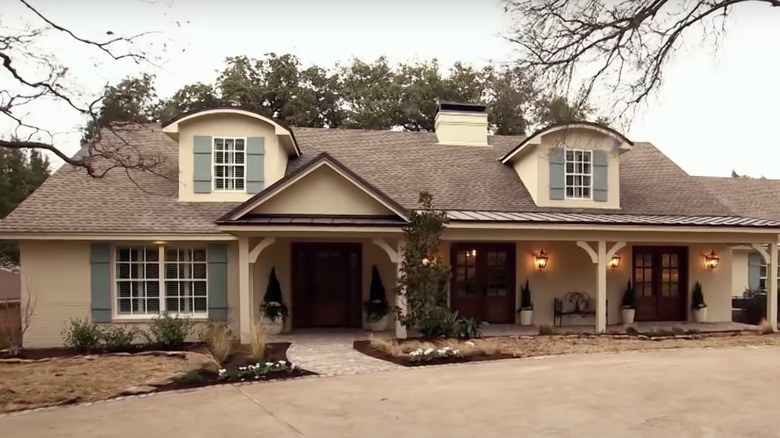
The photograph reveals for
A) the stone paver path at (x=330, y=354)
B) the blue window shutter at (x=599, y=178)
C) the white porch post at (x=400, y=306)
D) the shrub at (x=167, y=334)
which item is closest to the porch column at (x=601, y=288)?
the blue window shutter at (x=599, y=178)

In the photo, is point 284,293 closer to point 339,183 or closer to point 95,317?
point 339,183

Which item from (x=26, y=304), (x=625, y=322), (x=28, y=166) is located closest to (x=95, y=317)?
(x=26, y=304)

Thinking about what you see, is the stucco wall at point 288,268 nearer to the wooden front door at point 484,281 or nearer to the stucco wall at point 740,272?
the wooden front door at point 484,281

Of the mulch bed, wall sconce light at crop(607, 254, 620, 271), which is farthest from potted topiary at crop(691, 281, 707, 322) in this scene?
the mulch bed

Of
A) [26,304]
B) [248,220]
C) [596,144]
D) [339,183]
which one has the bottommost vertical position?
[26,304]

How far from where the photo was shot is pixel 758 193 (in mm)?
21703

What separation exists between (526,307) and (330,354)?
5.84m

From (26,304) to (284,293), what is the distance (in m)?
5.31

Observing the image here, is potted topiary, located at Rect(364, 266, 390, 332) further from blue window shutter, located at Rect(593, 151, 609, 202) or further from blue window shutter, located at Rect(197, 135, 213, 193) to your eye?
blue window shutter, located at Rect(593, 151, 609, 202)

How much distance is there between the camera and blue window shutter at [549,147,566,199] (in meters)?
15.4

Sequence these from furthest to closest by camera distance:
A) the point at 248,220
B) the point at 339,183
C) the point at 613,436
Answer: the point at 339,183
the point at 248,220
the point at 613,436

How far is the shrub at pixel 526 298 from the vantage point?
14.7m

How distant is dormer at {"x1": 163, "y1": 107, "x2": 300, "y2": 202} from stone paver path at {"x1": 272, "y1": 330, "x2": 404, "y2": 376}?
364 centimetres

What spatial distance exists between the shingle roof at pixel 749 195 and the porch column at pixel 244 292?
1580 cm
